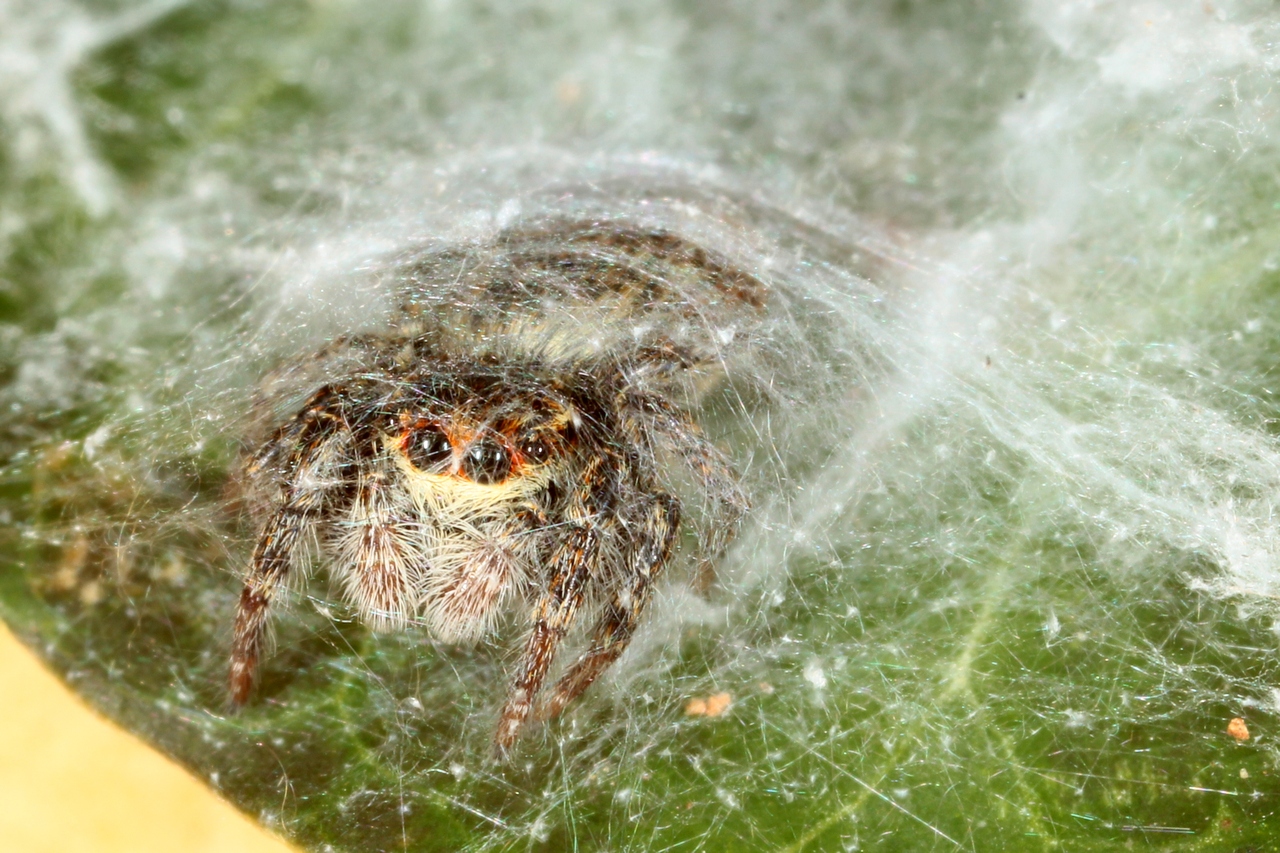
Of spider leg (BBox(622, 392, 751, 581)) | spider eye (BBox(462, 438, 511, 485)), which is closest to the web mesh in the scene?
spider leg (BBox(622, 392, 751, 581))

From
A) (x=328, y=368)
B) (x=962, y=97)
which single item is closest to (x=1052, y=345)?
(x=962, y=97)

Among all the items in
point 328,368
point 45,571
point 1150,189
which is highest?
point 1150,189

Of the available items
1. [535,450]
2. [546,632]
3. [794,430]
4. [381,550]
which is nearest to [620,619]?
[546,632]

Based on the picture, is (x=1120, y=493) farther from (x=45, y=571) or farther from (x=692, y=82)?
(x=45, y=571)

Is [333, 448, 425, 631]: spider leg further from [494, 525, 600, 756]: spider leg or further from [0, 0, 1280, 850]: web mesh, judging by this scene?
[494, 525, 600, 756]: spider leg

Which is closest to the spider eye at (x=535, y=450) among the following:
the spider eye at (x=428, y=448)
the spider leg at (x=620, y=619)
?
the spider eye at (x=428, y=448)

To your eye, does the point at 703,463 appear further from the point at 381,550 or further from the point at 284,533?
the point at 284,533
